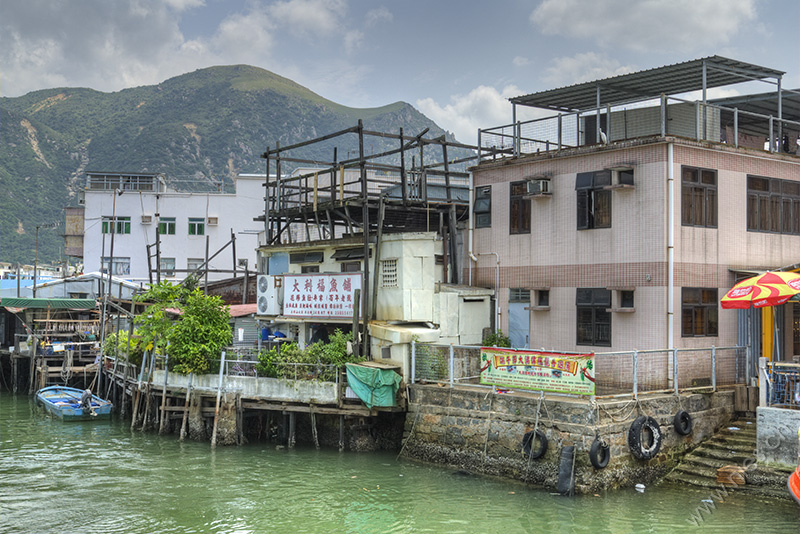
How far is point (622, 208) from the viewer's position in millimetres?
23250

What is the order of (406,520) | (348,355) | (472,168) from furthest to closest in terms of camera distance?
1. (472,168)
2. (348,355)
3. (406,520)

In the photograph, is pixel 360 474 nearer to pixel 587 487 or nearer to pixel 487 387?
pixel 487 387

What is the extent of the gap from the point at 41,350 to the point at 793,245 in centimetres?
3734

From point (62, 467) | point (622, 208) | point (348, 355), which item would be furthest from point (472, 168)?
point (62, 467)

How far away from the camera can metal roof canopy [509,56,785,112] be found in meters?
24.1

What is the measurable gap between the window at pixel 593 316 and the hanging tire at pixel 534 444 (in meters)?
5.11

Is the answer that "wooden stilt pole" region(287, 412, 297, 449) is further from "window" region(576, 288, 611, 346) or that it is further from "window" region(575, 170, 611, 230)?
"window" region(575, 170, 611, 230)

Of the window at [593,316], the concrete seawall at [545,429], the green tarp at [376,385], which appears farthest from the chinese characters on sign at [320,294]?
the window at [593,316]

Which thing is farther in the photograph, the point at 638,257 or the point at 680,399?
the point at 638,257

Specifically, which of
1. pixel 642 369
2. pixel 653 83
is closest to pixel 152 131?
pixel 653 83

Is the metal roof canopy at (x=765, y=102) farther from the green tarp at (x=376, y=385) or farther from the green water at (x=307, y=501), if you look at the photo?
the green tarp at (x=376, y=385)

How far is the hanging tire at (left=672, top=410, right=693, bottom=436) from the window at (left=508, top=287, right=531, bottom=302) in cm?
695

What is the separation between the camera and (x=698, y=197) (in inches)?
904

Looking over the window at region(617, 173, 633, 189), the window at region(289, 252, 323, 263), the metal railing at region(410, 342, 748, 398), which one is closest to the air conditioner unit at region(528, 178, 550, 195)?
the window at region(617, 173, 633, 189)
